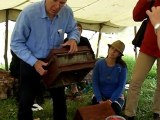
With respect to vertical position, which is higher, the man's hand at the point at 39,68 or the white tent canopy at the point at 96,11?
the white tent canopy at the point at 96,11

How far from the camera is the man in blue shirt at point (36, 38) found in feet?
9.54

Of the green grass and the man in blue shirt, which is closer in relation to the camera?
the man in blue shirt

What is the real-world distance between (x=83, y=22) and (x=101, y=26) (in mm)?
849

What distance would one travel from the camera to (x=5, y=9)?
Result: 658 centimetres

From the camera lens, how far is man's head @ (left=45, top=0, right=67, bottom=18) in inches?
110

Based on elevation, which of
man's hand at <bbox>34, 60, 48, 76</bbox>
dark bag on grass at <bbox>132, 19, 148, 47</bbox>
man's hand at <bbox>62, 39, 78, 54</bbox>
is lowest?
man's hand at <bbox>34, 60, 48, 76</bbox>

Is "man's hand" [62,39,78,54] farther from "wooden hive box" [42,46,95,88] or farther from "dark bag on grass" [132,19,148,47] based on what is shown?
"dark bag on grass" [132,19,148,47]

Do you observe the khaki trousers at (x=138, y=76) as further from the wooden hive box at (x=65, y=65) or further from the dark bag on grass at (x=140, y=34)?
the wooden hive box at (x=65, y=65)

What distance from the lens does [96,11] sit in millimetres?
6676

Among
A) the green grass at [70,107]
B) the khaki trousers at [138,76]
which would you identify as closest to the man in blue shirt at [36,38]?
the khaki trousers at [138,76]

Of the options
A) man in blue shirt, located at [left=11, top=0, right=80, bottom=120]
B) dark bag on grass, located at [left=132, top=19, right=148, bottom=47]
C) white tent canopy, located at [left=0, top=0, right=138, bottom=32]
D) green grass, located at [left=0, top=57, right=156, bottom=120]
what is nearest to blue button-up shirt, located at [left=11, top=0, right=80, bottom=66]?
man in blue shirt, located at [left=11, top=0, right=80, bottom=120]

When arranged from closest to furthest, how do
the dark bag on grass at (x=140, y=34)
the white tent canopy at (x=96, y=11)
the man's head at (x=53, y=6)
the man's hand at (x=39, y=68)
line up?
the man's head at (x=53, y=6)
the man's hand at (x=39, y=68)
the dark bag on grass at (x=140, y=34)
the white tent canopy at (x=96, y=11)

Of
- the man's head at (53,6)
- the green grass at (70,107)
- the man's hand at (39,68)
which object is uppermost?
the man's head at (53,6)

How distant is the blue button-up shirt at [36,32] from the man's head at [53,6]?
0.04m
